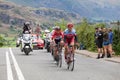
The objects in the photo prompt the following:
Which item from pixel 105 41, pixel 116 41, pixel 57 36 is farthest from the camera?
pixel 116 41

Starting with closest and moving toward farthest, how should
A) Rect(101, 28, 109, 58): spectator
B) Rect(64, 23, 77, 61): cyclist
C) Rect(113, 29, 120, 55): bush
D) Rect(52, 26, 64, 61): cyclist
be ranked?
Rect(64, 23, 77, 61): cyclist → Rect(52, 26, 64, 61): cyclist → Rect(101, 28, 109, 58): spectator → Rect(113, 29, 120, 55): bush

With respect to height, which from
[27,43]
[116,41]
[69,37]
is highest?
[69,37]

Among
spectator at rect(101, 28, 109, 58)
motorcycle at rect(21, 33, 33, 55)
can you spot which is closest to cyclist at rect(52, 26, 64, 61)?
spectator at rect(101, 28, 109, 58)

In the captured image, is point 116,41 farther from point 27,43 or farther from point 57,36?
point 57,36

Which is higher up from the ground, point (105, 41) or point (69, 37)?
point (69, 37)

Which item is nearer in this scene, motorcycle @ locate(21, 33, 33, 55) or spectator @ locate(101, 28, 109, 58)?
spectator @ locate(101, 28, 109, 58)

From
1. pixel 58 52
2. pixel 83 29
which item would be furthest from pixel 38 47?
pixel 58 52

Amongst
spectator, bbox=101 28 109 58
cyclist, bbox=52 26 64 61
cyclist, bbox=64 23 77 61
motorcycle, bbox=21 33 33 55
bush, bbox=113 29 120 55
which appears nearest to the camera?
cyclist, bbox=64 23 77 61

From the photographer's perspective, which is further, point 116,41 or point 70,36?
point 116,41

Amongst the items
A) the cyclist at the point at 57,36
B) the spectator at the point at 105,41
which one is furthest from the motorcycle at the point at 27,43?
the cyclist at the point at 57,36

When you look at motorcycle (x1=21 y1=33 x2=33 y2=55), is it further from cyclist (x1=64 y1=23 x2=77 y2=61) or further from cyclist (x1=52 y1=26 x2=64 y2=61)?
cyclist (x1=64 y1=23 x2=77 y2=61)

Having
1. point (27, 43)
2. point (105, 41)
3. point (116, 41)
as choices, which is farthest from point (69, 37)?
point (27, 43)

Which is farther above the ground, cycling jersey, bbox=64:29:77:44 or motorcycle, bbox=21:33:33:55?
cycling jersey, bbox=64:29:77:44

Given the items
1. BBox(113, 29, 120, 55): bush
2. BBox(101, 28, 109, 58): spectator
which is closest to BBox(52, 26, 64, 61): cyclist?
BBox(101, 28, 109, 58): spectator
